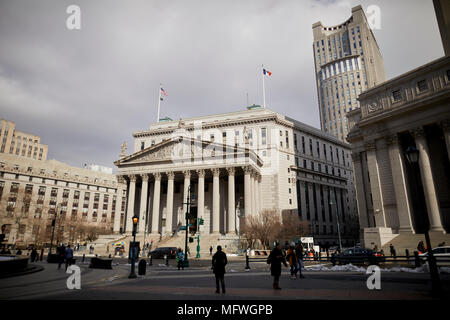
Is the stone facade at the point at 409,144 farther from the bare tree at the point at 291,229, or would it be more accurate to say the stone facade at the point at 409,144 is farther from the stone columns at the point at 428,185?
the bare tree at the point at 291,229

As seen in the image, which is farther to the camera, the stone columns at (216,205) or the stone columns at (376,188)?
the stone columns at (216,205)

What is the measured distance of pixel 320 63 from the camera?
376 feet

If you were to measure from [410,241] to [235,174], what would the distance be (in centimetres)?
3122

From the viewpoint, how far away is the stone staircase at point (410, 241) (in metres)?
28.0

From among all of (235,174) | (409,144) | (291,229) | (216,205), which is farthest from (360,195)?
(235,174)

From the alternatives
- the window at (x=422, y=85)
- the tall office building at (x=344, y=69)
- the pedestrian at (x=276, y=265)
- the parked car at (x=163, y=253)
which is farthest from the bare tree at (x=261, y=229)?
the tall office building at (x=344, y=69)

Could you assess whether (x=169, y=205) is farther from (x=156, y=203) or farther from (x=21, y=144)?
(x=21, y=144)

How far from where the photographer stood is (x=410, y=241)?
3006 centimetres

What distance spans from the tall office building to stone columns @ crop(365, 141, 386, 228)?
6614 centimetres

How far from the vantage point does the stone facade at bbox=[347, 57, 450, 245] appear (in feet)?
101

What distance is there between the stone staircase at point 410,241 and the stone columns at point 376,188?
297cm

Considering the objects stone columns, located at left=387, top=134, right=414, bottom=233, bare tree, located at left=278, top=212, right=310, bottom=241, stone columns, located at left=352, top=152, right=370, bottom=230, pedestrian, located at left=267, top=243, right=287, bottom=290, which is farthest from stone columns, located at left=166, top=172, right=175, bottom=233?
pedestrian, located at left=267, top=243, right=287, bottom=290

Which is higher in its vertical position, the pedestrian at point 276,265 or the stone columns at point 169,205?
A: the stone columns at point 169,205

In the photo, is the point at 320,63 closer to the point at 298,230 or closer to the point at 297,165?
the point at 297,165
